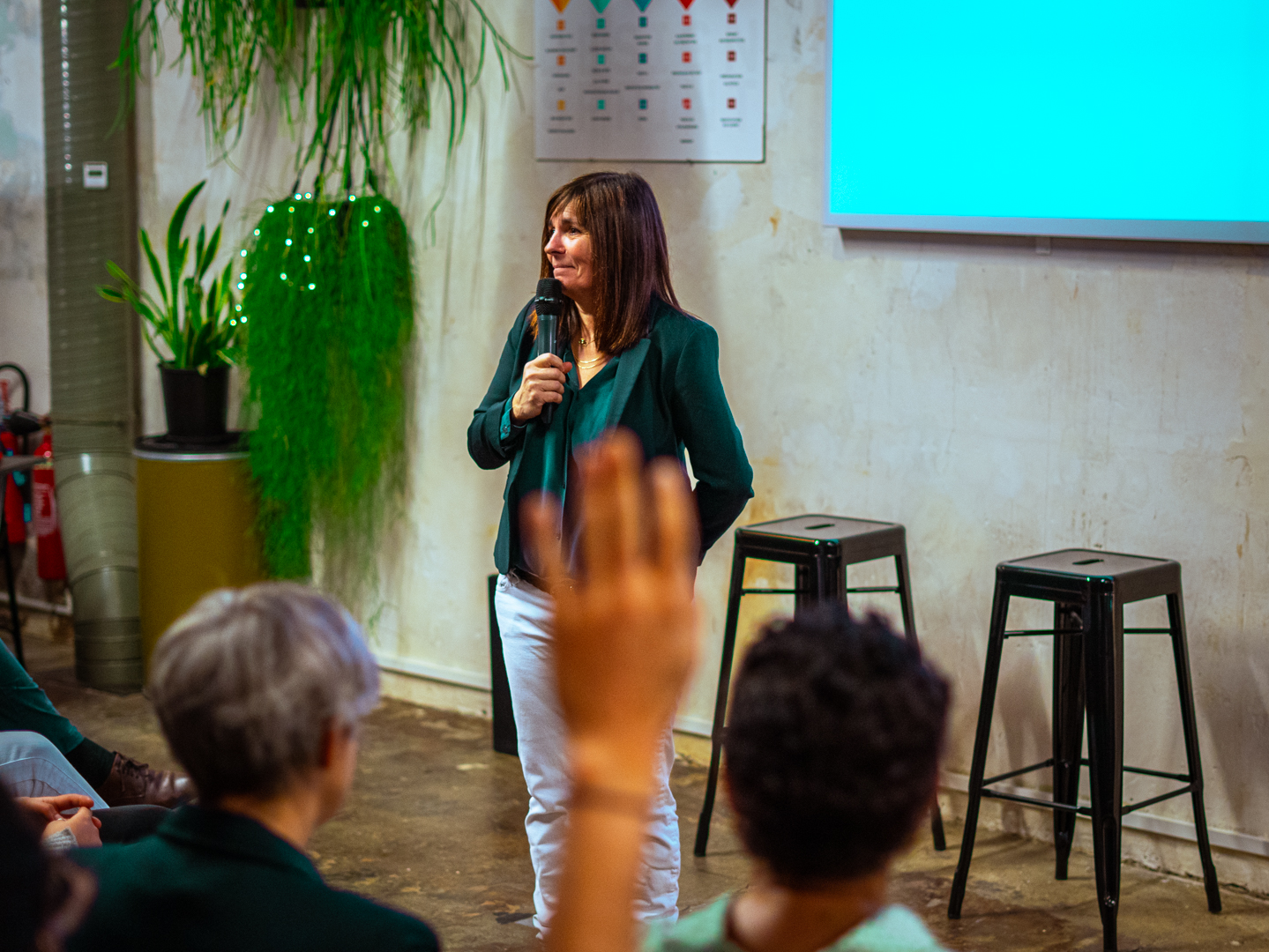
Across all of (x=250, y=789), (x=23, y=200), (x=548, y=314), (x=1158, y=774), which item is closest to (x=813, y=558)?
(x=1158, y=774)

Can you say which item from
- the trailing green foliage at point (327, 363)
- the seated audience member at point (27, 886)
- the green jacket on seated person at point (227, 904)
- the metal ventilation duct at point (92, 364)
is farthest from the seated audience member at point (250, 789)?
the metal ventilation duct at point (92, 364)

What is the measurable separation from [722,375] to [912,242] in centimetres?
65

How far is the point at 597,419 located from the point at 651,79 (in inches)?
66.8

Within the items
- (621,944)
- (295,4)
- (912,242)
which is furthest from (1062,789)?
(295,4)

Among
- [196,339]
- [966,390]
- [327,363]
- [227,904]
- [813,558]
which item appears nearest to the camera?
[227,904]

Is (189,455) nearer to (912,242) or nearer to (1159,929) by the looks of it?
(912,242)

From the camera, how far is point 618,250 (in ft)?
8.70

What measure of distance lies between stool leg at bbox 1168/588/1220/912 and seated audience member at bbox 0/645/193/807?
2.11m

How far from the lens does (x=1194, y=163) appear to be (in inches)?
125

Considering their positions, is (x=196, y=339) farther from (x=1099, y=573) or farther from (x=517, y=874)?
(x=1099, y=573)

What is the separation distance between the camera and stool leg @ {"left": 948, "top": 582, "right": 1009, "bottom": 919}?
3156mm

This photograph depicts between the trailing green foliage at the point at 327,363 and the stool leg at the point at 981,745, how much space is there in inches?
84.6

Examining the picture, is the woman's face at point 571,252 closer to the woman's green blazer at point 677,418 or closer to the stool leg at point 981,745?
the woman's green blazer at point 677,418

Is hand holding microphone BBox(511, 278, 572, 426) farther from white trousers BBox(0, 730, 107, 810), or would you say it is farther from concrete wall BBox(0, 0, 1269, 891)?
concrete wall BBox(0, 0, 1269, 891)
